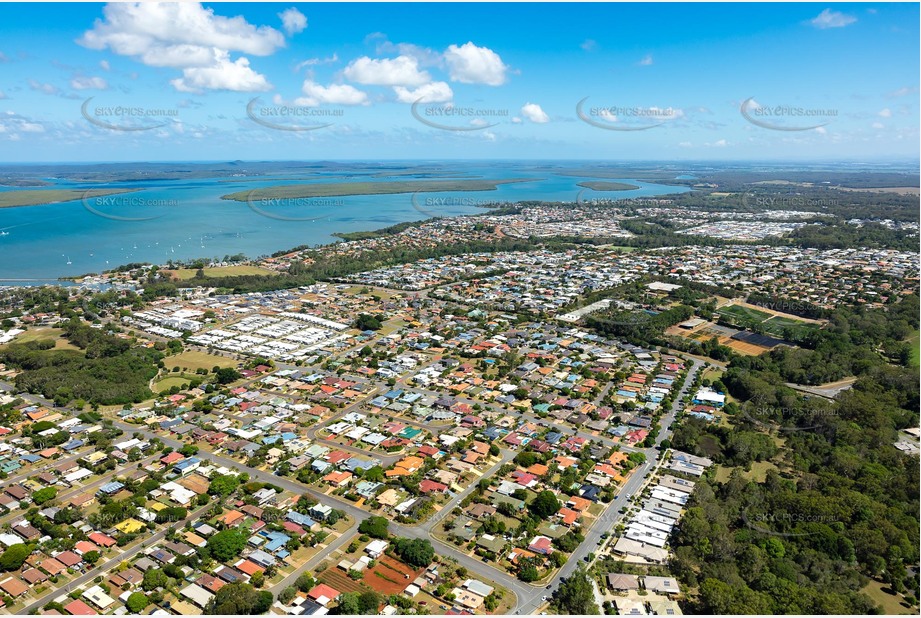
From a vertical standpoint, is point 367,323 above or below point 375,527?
above

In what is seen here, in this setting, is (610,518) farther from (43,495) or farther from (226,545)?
(43,495)

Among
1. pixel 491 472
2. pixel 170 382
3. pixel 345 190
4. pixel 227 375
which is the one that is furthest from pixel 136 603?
pixel 345 190

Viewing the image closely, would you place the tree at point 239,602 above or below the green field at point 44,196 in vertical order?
below

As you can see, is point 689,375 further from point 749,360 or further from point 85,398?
point 85,398

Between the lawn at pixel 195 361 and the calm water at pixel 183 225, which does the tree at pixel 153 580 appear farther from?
the calm water at pixel 183 225

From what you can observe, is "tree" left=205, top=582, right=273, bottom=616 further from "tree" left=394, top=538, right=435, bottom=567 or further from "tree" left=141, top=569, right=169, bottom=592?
"tree" left=394, top=538, right=435, bottom=567

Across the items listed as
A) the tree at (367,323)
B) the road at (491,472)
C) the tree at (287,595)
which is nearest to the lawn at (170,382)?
the road at (491,472)

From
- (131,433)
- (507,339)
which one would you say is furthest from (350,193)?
(131,433)
